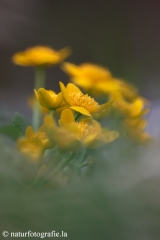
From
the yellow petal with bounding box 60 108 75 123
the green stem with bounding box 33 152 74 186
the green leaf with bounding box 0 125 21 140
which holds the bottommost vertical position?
the green stem with bounding box 33 152 74 186

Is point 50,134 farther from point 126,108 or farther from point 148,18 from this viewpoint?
point 148,18

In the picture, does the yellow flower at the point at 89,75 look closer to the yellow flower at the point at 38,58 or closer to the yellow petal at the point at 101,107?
the yellow flower at the point at 38,58

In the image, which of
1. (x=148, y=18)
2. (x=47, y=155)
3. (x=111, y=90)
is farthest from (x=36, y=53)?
(x=148, y=18)

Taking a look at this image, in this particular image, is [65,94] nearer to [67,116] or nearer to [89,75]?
[67,116]

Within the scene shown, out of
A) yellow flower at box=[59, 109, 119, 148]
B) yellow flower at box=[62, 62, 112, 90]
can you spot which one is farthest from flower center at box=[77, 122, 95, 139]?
yellow flower at box=[62, 62, 112, 90]

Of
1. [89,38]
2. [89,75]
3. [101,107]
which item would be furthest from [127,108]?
[89,38]

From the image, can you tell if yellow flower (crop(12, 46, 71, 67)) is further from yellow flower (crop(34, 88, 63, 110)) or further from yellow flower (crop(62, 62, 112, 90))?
yellow flower (crop(34, 88, 63, 110))
